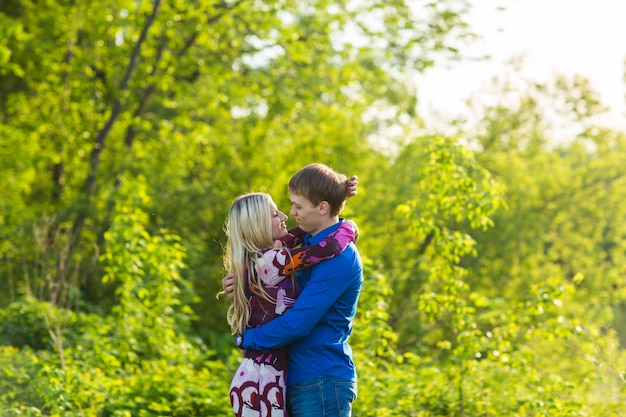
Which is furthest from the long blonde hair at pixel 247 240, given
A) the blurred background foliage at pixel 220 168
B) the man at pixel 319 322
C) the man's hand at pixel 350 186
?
the blurred background foliage at pixel 220 168

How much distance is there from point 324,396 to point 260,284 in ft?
1.63

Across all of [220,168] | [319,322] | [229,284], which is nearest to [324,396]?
[319,322]

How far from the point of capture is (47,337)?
7895 millimetres

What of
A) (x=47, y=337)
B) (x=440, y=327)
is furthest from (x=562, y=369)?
(x=47, y=337)

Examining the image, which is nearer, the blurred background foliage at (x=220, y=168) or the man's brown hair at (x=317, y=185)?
the man's brown hair at (x=317, y=185)

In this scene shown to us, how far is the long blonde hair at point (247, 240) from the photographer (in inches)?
129

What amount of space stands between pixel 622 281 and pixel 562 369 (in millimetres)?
3922

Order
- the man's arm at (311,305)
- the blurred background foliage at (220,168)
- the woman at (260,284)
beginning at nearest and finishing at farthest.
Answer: the man's arm at (311,305) → the woman at (260,284) → the blurred background foliage at (220,168)

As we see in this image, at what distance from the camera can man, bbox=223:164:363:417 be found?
10.2ft

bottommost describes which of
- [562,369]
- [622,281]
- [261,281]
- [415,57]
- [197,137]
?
[562,369]

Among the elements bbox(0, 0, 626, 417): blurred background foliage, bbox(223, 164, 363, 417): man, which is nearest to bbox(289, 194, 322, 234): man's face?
bbox(223, 164, 363, 417): man

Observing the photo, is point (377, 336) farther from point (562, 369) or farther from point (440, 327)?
point (562, 369)

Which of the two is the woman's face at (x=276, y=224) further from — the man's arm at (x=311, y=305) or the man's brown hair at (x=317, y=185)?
the man's arm at (x=311, y=305)

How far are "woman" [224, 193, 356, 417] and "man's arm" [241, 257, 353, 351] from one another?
7cm
